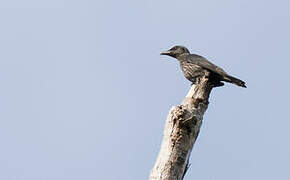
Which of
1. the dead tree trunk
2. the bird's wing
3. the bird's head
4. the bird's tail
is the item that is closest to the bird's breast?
the bird's wing

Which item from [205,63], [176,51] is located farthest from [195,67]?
[176,51]

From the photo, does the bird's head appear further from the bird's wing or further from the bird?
the bird's wing

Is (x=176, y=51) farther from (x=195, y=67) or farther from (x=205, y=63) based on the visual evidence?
(x=195, y=67)

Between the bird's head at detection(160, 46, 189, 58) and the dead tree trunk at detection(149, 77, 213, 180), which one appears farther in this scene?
the bird's head at detection(160, 46, 189, 58)

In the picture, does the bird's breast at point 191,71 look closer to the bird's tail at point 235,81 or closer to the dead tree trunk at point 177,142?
the bird's tail at point 235,81

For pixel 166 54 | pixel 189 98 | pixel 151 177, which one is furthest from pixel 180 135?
pixel 166 54

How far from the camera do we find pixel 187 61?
13.3 metres

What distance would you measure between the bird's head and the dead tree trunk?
7.21 m

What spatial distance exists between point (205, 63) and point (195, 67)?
0.89 feet

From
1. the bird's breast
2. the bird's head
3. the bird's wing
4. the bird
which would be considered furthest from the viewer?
the bird's head

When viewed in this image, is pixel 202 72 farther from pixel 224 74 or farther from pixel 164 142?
pixel 164 142

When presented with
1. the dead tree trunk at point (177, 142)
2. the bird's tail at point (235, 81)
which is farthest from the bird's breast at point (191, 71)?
the dead tree trunk at point (177, 142)

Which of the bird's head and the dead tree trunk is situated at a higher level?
the bird's head

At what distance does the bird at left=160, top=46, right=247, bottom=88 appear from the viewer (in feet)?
38.0
